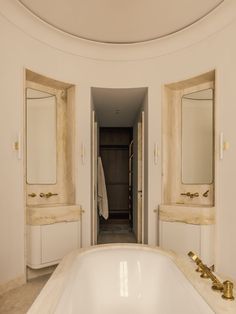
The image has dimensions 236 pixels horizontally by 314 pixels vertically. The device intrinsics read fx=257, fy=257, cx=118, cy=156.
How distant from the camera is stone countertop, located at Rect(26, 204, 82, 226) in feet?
8.53

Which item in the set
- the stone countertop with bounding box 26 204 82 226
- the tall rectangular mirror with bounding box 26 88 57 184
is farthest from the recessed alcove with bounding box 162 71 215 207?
the tall rectangular mirror with bounding box 26 88 57 184

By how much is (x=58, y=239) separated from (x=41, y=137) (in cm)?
117

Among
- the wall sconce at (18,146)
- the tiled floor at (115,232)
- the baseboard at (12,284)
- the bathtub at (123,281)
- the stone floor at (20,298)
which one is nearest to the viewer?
the bathtub at (123,281)

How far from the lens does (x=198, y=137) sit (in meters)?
2.96

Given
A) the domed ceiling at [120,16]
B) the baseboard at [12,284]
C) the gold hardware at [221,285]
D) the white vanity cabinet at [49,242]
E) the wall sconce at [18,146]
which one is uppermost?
the domed ceiling at [120,16]

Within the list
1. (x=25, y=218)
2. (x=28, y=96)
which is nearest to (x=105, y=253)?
(x=25, y=218)

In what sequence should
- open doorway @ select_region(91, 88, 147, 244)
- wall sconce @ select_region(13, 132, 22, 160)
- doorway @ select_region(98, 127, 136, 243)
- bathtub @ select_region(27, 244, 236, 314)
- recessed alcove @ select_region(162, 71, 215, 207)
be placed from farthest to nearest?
doorway @ select_region(98, 127, 136, 243)
open doorway @ select_region(91, 88, 147, 244)
recessed alcove @ select_region(162, 71, 215, 207)
wall sconce @ select_region(13, 132, 22, 160)
bathtub @ select_region(27, 244, 236, 314)

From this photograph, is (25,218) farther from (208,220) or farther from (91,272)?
(208,220)

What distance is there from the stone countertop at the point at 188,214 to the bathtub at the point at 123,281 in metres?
0.79

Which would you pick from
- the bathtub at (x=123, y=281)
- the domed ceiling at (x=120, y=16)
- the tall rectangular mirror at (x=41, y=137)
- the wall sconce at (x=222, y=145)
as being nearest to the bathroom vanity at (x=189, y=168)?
the wall sconce at (x=222, y=145)

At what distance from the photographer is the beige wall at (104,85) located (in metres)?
2.32

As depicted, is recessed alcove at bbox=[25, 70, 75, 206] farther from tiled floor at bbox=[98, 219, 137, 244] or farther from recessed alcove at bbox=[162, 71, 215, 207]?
tiled floor at bbox=[98, 219, 137, 244]

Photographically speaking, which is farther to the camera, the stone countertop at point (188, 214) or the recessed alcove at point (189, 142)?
the recessed alcove at point (189, 142)

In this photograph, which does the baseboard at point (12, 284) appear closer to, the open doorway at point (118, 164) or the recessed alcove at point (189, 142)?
the open doorway at point (118, 164)
